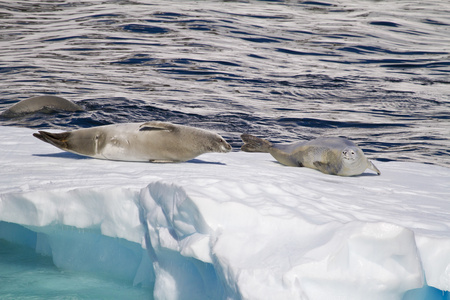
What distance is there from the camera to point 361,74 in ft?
52.0

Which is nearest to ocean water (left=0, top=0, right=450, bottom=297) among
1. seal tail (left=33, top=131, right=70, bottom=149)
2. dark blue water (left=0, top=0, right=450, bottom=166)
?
dark blue water (left=0, top=0, right=450, bottom=166)

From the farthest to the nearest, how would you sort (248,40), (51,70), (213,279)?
(248,40), (51,70), (213,279)

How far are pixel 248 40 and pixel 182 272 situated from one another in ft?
57.0

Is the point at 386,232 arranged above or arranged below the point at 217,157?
above

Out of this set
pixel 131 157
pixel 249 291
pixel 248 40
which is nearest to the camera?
pixel 249 291

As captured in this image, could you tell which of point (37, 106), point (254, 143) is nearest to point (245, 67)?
point (37, 106)

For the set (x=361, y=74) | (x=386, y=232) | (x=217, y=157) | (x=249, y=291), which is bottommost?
(x=361, y=74)

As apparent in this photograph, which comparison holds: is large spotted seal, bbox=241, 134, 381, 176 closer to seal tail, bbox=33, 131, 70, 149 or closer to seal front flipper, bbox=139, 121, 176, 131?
seal front flipper, bbox=139, 121, 176, 131

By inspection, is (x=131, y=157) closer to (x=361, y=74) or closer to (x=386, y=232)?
(x=386, y=232)

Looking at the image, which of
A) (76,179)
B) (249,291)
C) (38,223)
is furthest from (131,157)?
(249,291)

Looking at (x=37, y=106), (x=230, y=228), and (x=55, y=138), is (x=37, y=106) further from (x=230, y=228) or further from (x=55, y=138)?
(x=230, y=228)

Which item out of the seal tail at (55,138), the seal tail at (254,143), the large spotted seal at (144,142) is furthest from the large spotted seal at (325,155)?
the seal tail at (55,138)

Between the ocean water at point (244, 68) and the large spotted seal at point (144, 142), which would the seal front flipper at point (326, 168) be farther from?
the ocean water at point (244, 68)

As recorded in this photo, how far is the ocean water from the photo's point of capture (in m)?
10.9
